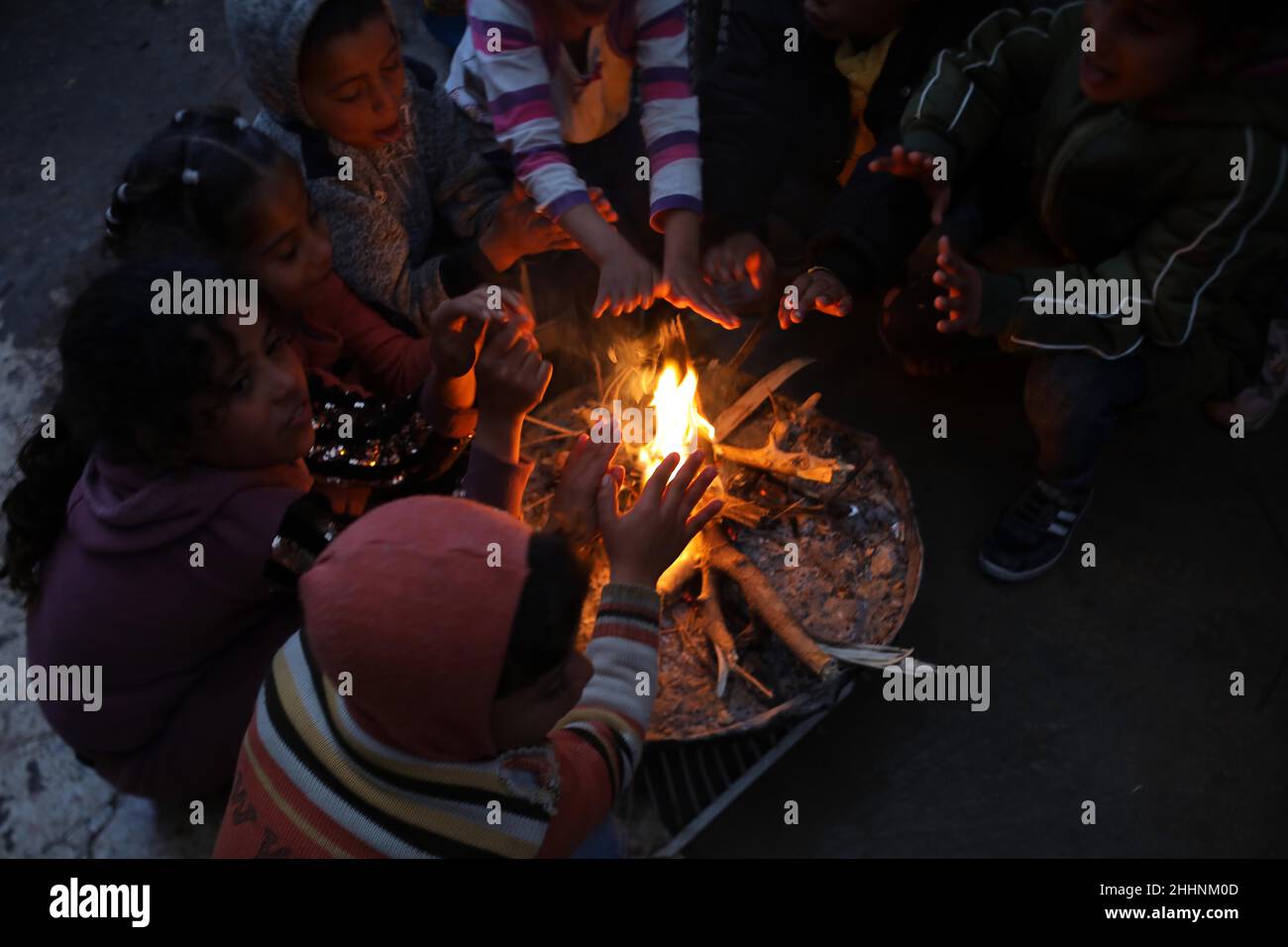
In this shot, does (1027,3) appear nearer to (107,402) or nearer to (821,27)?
(821,27)

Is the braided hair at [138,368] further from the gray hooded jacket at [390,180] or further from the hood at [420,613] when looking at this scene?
the gray hooded jacket at [390,180]

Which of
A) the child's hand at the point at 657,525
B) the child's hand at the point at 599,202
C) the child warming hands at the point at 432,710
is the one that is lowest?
the child warming hands at the point at 432,710

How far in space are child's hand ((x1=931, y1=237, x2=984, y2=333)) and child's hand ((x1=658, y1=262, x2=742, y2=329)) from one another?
1.69ft

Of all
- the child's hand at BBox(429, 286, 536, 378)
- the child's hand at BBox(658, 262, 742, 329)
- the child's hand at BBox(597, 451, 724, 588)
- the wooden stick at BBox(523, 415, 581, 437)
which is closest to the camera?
the child's hand at BBox(597, 451, 724, 588)

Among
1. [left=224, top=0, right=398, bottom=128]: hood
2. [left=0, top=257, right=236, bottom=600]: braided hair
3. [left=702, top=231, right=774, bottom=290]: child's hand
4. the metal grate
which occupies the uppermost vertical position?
[left=224, top=0, right=398, bottom=128]: hood

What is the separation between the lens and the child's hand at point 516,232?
7.89 feet

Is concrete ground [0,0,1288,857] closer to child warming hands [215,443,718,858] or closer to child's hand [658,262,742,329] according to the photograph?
child's hand [658,262,742,329]

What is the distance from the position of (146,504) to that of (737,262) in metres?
1.66

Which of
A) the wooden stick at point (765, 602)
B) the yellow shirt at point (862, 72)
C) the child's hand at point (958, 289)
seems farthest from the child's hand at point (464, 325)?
the yellow shirt at point (862, 72)

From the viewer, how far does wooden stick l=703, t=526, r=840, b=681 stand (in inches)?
76.6

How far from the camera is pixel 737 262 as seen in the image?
2.62 m

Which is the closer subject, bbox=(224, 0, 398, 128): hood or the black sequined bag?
bbox=(224, 0, 398, 128): hood

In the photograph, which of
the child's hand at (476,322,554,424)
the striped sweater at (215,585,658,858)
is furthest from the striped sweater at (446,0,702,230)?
the striped sweater at (215,585,658,858)
